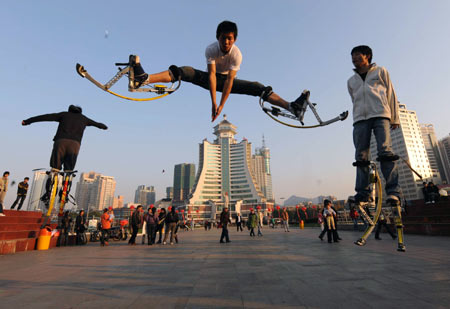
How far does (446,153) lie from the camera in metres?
164

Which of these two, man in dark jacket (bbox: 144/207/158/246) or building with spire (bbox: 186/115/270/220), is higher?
building with spire (bbox: 186/115/270/220)

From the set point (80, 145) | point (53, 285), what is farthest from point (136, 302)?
point (80, 145)

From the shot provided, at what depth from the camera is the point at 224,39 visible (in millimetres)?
4785

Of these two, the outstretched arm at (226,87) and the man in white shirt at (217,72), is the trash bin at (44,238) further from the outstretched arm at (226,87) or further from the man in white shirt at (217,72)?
the outstretched arm at (226,87)

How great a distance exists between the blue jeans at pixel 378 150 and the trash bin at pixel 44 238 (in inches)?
501

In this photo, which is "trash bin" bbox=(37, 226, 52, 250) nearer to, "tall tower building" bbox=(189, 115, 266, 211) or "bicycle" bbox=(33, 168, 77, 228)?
"bicycle" bbox=(33, 168, 77, 228)

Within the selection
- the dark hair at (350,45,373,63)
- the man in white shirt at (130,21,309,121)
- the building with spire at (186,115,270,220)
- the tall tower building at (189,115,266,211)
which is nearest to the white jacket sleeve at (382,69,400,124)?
the dark hair at (350,45,373,63)

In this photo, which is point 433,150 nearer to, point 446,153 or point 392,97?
point 446,153

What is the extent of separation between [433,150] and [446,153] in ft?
24.1

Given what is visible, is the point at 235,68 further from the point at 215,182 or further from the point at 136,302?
the point at 215,182

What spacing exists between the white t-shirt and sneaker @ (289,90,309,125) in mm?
2043

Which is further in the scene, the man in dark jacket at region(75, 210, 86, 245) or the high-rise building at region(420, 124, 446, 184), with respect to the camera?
the high-rise building at region(420, 124, 446, 184)

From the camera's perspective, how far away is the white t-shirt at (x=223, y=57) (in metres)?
5.03

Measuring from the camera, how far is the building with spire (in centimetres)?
14925
